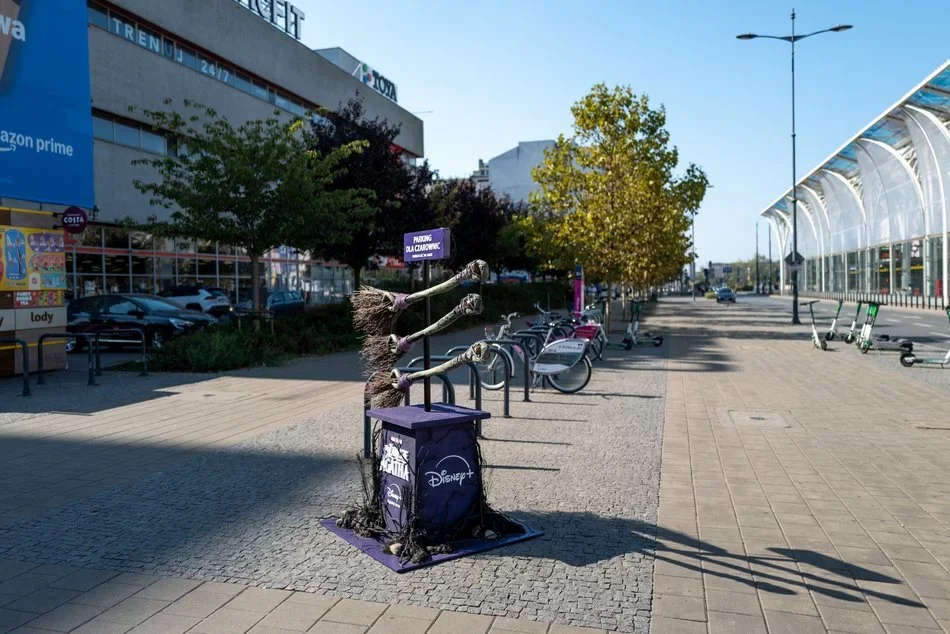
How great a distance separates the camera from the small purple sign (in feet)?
15.5

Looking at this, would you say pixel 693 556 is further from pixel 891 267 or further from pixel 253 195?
pixel 891 267

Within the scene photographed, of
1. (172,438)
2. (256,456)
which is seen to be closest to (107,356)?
(172,438)

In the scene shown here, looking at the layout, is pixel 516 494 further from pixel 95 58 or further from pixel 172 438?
pixel 95 58

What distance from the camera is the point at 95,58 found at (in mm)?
26484

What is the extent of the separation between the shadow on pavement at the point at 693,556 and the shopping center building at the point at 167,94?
19.6 metres

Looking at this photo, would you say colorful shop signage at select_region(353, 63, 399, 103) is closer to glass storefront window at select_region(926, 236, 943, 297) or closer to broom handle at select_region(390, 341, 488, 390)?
glass storefront window at select_region(926, 236, 943, 297)

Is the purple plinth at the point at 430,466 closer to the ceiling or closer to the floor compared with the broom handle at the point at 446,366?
closer to the floor

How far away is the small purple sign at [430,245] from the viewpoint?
4.72 m

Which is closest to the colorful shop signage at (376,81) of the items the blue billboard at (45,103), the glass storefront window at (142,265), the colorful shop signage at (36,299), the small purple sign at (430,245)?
the glass storefront window at (142,265)

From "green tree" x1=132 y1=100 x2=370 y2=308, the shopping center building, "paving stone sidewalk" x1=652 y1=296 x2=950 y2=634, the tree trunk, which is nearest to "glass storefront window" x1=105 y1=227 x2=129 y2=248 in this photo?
the shopping center building

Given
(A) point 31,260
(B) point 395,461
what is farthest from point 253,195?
(B) point 395,461

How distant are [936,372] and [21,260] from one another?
15090mm

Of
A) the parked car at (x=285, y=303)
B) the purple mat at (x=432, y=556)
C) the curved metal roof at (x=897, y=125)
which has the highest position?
the curved metal roof at (x=897, y=125)

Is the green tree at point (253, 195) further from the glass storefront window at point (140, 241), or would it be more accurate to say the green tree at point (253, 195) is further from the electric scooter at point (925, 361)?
the glass storefront window at point (140, 241)
